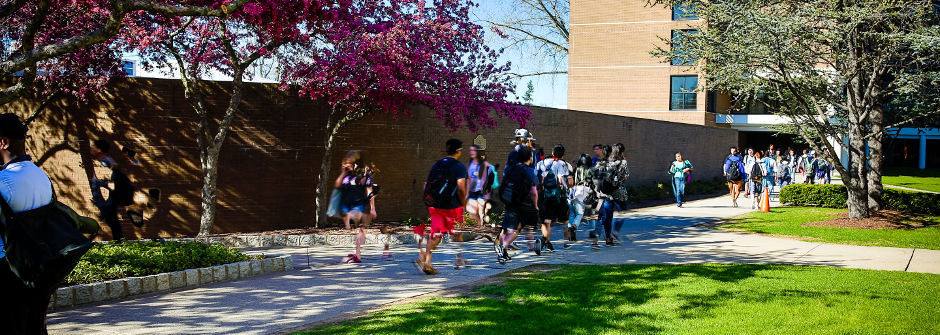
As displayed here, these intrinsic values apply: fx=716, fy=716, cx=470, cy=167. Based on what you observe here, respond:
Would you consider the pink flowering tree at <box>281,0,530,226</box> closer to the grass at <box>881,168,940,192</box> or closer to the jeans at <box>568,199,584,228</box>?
the jeans at <box>568,199,584,228</box>

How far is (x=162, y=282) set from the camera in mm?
7922

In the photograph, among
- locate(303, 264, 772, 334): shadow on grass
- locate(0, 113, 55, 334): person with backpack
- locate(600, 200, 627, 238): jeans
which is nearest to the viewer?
locate(0, 113, 55, 334): person with backpack

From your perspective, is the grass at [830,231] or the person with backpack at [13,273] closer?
the person with backpack at [13,273]

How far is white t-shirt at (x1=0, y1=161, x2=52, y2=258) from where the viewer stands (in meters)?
4.27

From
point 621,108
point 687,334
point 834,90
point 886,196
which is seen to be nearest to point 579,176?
point 687,334

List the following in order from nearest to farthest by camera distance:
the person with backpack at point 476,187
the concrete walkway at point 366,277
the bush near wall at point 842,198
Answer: the concrete walkway at point 366,277 < the person with backpack at point 476,187 < the bush near wall at point 842,198

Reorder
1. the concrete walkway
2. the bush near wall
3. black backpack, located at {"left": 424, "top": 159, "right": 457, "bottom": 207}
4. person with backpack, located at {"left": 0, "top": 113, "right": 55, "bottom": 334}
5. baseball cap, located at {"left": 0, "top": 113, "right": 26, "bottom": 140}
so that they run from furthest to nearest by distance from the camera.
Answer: the bush near wall, black backpack, located at {"left": 424, "top": 159, "right": 457, "bottom": 207}, the concrete walkway, baseball cap, located at {"left": 0, "top": 113, "right": 26, "bottom": 140}, person with backpack, located at {"left": 0, "top": 113, "right": 55, "bottom": 334}

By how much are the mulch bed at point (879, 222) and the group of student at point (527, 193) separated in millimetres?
5783

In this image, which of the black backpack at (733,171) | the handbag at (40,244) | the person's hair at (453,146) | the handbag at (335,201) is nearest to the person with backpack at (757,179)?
the black backpack at (733,171)

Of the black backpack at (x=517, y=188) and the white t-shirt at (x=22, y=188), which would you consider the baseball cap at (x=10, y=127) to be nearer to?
the white t-shirt at (x=22, y=188)

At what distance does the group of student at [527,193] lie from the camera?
8922mm

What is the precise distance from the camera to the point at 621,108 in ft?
140

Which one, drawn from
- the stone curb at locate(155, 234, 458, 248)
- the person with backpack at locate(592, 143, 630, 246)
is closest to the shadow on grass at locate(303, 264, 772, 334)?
the person with backpack at locate(592, 143, 630, 246)

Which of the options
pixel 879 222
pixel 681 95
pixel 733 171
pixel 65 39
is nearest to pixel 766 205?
pixel 733 171
